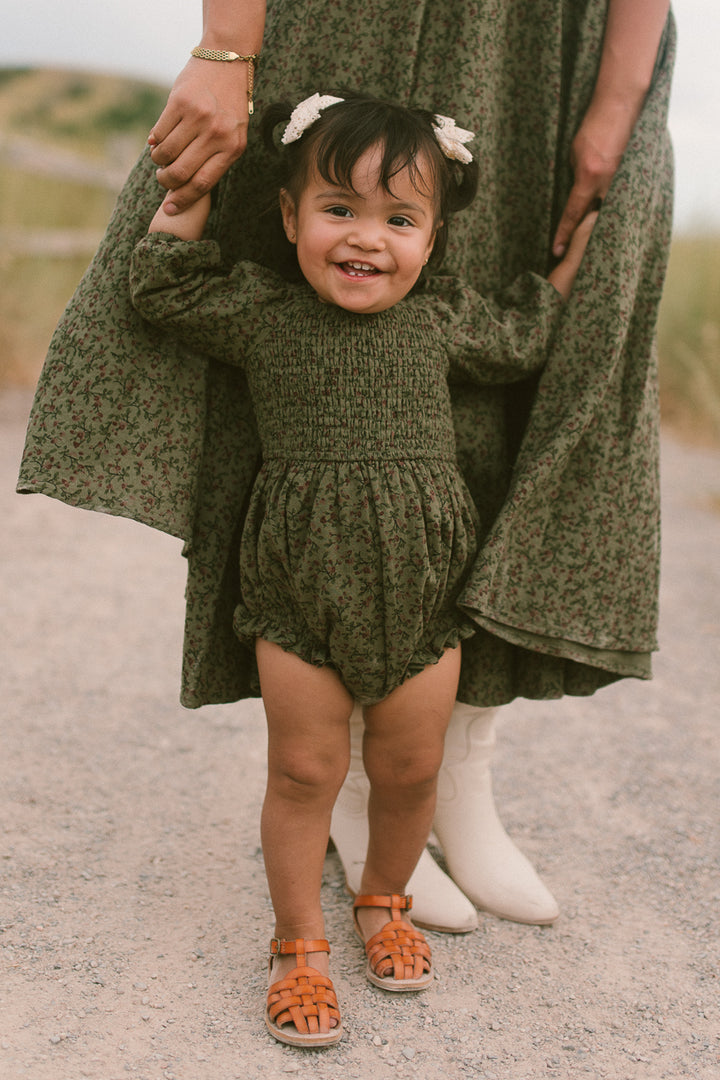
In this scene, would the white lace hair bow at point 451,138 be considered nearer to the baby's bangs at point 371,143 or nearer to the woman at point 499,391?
the baby's bangs at point 371,143

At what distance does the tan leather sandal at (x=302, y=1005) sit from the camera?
61.5 inches

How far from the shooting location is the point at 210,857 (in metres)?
2.16

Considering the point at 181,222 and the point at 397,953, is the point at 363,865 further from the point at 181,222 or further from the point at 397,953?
the point at 181,222

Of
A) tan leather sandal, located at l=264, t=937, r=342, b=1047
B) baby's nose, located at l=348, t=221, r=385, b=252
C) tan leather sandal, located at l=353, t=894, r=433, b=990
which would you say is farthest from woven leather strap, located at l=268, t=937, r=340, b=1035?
baby's nose, located at l=348, t=221, r=385, b=252

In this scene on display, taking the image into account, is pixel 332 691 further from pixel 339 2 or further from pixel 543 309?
pixel 339 2

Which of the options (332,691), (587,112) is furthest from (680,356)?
(332,691)

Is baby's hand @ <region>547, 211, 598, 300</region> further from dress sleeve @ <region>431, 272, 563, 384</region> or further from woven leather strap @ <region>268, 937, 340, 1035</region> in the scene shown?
woven leather strap @ <region>268, 937, 340, 1035</region>

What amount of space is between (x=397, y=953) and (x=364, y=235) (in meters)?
1.15

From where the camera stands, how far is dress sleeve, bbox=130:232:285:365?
1.54 meters

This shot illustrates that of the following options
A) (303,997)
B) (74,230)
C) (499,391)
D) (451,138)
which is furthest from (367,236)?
(74,230)

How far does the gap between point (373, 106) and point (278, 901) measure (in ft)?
4.05

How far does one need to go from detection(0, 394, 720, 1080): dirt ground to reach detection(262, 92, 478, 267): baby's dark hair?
127 cm

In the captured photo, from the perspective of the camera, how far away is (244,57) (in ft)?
5.12

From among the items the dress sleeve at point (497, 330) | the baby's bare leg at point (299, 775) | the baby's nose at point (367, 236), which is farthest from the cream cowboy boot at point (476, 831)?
the baby's nose at point (367, 236)
